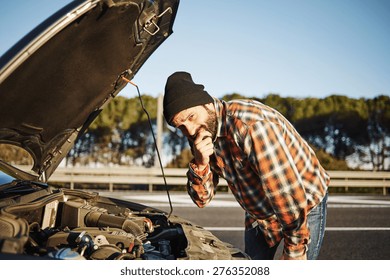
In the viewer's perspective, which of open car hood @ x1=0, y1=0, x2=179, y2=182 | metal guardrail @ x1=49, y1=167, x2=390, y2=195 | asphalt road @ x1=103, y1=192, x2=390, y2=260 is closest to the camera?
open car hood @ x1=0, y1=0, x2=179, y2=182

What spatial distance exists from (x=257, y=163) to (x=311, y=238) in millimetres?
610

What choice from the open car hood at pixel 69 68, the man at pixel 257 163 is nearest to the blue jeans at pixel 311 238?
the man at pixel 257 163

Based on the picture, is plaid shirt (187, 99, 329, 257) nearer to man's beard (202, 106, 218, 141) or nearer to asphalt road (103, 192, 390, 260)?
man's beard (202, 106, 218, 141)

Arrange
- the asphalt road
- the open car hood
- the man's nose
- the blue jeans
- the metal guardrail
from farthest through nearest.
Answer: the metal guardrail
the asphalt road
the blue jeans
the man's nose
the open car hood

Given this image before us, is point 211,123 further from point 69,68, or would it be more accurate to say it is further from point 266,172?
point 69,68

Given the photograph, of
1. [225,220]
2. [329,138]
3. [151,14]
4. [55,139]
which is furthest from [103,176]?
[151,14]

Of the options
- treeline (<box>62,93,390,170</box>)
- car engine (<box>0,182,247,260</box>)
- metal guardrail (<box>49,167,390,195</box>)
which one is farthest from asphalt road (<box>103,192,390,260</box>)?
treeline (<box>62,93,390,170</box>)

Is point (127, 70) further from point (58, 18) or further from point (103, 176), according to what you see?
point (103, 176)

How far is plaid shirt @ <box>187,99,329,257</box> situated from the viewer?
1519mm

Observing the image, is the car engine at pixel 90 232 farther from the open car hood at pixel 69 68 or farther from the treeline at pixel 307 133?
the treeline at pixel 307 133

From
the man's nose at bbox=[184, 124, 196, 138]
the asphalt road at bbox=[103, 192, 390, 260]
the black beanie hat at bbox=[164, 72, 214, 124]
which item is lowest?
the asphalt road at bbox=[103, 192, 390, 260]

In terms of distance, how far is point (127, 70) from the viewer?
209cm

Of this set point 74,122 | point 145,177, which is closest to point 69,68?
point 74,122

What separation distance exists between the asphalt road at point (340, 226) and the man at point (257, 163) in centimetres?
226
